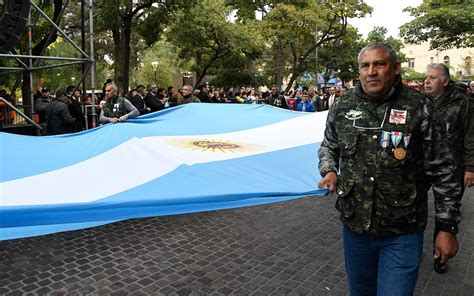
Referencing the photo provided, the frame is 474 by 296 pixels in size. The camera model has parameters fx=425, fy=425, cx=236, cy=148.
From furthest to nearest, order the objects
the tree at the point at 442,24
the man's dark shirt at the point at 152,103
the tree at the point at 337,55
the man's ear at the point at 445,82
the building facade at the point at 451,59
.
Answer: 1. the building facade at the point at 451,59
2. the tree at the point at 337,55
3. the tree at the point at 442,24
4. the man's dark shirt at the point at 152,103
5. the man's ear at the point at 445,82

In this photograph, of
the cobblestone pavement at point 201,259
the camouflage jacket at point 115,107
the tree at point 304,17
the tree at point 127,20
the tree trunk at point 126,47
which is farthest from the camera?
the tree at point 304,17

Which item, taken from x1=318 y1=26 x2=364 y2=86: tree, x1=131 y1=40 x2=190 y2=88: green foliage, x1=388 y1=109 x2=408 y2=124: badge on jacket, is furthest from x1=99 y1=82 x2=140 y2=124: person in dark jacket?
x1=131 y1=40 x2=190 y2=88: green foliage

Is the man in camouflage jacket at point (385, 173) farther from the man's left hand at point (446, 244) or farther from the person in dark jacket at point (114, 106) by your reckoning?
the person in dark jacket at point (114, 106)

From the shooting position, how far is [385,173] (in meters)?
2.16

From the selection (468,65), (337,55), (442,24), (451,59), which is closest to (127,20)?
(442,24)

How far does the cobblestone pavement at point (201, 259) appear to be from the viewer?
4.11 m

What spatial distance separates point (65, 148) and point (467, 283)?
4126mm

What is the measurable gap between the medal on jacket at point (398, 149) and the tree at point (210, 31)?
19.4m

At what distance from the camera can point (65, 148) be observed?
410 centimetres

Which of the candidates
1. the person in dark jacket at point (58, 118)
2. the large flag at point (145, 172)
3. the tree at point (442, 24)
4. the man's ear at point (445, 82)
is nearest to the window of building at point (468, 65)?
the tree at point (442, 24)

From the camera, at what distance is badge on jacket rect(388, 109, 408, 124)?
2.15 m

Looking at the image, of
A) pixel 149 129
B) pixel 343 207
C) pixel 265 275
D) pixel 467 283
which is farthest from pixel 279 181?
pixel 467 283

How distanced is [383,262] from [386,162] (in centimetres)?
54

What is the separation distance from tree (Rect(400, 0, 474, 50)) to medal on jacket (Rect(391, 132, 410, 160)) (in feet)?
64.3
